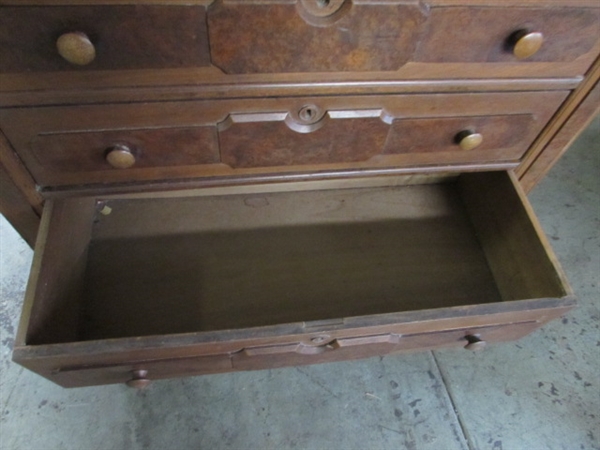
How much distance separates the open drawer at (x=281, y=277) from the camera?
2.53 feet

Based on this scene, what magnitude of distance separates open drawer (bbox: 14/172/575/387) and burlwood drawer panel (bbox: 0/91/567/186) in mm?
157

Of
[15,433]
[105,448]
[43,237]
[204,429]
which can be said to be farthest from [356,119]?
[15,433]

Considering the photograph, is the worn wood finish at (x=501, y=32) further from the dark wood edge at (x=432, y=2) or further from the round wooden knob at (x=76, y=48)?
the round wooden knob at (x=76, y=48)

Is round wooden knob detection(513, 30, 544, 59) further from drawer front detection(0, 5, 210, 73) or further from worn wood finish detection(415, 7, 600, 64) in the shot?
drawer front detection(0, 5, 210, 73)

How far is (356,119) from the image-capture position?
2.58 ft

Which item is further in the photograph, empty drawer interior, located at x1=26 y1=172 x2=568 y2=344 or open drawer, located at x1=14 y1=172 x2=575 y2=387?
empty drawer interior, located at x1=26 y1=172 x2=568 y2=344

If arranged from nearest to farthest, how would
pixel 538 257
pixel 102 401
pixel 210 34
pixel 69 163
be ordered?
pixel 210 34, pixel 69 163, pixel 538 257, pixel 102 401

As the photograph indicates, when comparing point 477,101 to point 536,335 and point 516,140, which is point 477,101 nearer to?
point 516,140

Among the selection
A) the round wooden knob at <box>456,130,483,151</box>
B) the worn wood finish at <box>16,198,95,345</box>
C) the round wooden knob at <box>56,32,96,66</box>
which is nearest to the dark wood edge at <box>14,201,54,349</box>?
the worn wood finish at <box>16,198,95,345</box>

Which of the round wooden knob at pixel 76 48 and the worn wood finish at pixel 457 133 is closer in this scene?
the round wooden knob at pixel 76 48

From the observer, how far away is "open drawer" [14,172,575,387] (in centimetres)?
77

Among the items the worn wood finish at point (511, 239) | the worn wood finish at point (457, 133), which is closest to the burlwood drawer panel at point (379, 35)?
the worn wood finish at point (457, 133)

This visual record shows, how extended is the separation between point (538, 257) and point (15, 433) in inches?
46.5

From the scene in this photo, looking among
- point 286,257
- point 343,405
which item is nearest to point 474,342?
point 343,405
